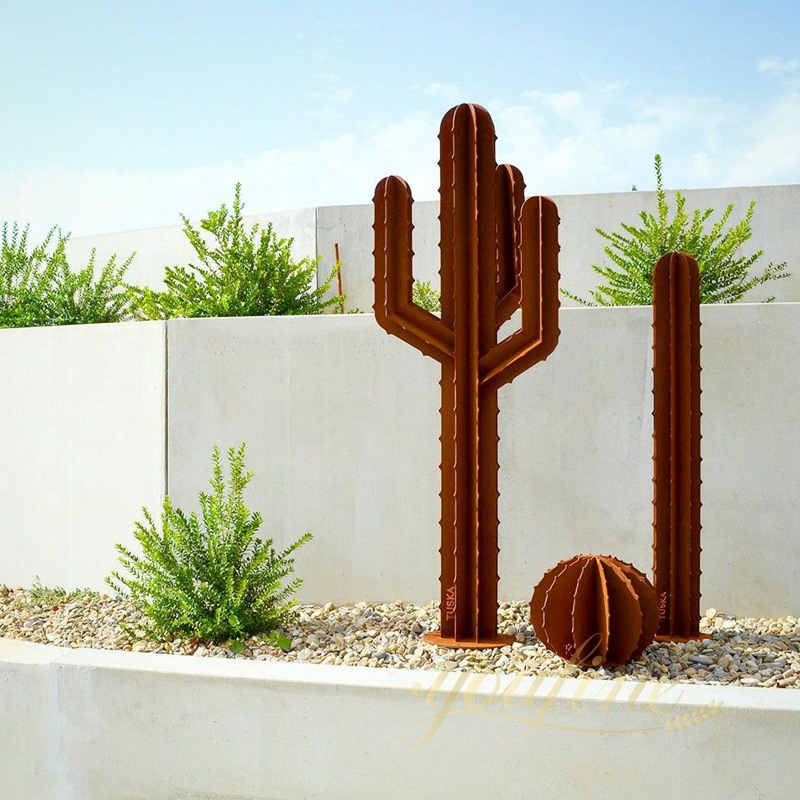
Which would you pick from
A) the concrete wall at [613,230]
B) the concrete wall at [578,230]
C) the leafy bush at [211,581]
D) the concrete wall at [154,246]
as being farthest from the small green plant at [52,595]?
the concrete wall at [154,246]

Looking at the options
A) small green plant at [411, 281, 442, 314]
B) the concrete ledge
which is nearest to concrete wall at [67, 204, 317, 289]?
small green plant at [411, 281, 442, 314]

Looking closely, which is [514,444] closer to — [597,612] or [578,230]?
[597,612]

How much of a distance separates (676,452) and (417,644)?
1.38 meters

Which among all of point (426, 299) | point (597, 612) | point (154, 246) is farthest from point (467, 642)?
point (154, 246)

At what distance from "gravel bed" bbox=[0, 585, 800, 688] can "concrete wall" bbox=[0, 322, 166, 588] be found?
1.86 feet

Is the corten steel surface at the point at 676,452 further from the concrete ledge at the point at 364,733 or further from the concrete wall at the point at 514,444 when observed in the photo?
the concrete ledge at the point at 364,733

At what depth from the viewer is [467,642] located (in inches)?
159

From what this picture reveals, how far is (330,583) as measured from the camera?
201 inches

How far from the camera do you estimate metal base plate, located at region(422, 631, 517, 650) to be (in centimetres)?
397

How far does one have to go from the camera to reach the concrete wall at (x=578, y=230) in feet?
29.7

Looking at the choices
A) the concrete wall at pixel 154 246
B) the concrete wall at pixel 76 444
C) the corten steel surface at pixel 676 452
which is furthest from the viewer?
the concrete wall at pixel 154 246

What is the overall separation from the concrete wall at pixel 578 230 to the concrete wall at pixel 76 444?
3.99m

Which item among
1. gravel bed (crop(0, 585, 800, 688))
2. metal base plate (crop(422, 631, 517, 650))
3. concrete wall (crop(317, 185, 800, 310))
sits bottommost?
gravel bed (crop(0, 585, 800, 688))

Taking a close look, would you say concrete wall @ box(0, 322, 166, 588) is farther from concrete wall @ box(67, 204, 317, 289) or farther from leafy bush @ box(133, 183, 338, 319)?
concrete wall @ box(67, 204, 317, 289)
